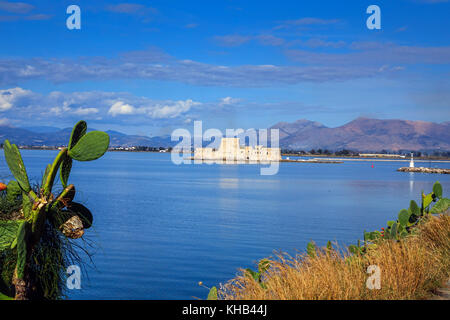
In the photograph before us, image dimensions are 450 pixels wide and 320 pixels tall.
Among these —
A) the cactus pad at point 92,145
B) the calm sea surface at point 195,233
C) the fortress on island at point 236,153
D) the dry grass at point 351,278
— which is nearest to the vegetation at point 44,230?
the cactus pad at point 92,145

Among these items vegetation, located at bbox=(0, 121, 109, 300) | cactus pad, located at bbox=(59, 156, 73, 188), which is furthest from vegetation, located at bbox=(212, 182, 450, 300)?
cactus pad, located at bbox=(59, 156, 73, 188)

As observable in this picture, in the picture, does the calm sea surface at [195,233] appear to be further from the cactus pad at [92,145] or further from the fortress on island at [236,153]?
the fortress on island at [236,153]

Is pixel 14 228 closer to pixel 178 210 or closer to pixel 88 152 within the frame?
pixel 88 152

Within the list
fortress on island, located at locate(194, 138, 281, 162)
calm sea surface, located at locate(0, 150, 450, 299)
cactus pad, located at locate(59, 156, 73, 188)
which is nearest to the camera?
cactus pad, located at locate(59, 156, 73, 188)

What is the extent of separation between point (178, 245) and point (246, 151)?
17398cm

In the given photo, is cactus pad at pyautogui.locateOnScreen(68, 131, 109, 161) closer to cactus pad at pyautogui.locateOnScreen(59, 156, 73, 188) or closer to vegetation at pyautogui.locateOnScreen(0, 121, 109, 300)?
vegetation at pyautogui.locateOnScreen(0, 121, 109, 300)

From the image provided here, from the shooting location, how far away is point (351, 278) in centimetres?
630

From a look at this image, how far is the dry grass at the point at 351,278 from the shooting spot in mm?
5594

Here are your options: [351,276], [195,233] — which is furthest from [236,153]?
[351,276]

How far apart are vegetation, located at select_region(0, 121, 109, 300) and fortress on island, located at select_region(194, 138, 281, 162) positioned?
179 meters

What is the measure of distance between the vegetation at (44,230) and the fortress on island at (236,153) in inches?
7043

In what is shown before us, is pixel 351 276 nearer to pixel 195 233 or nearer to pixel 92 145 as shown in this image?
pixel 92 145

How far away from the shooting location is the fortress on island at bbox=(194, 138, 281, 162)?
188m
